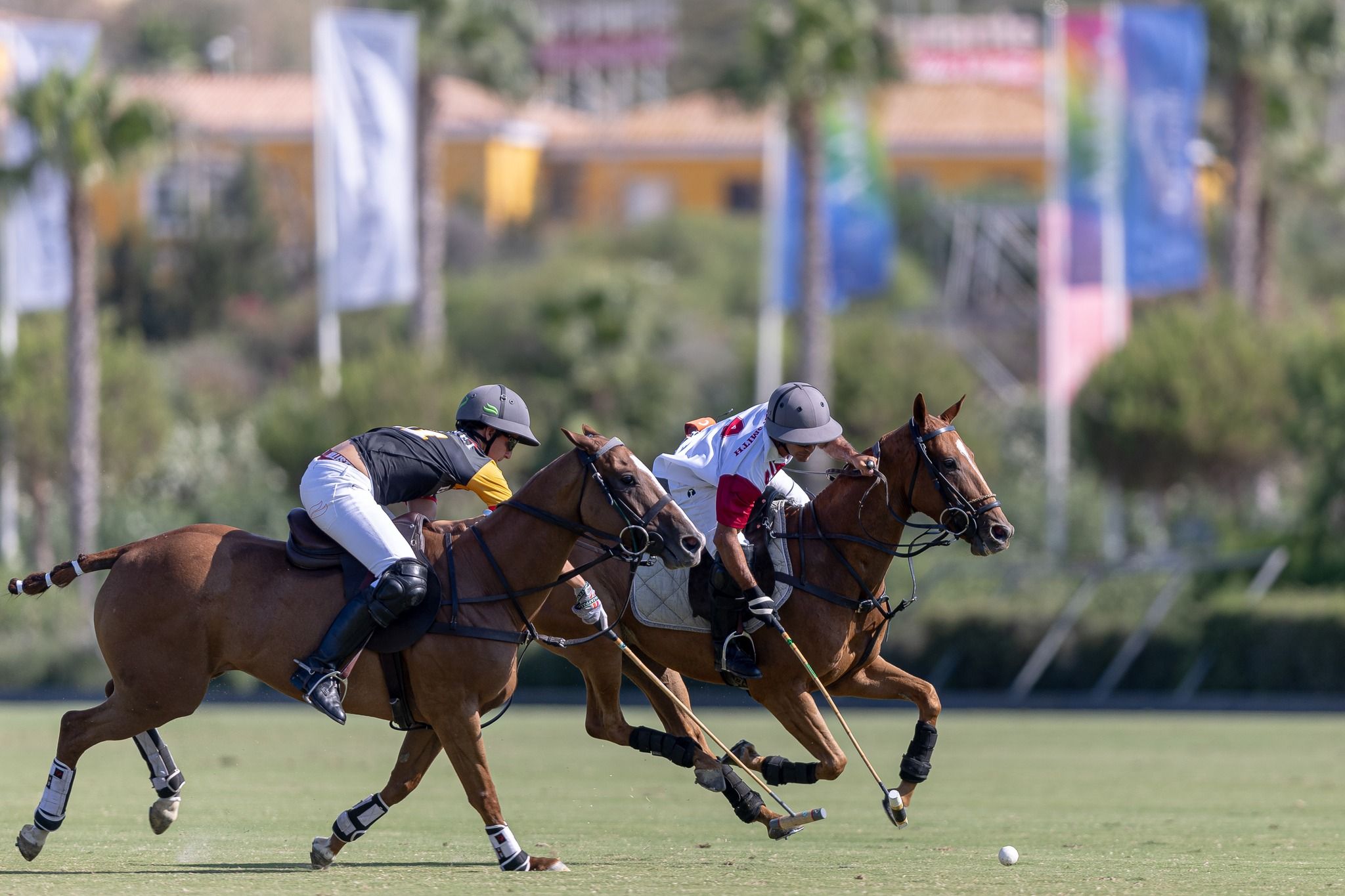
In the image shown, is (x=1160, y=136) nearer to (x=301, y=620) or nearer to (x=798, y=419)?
(x=798, y=419)

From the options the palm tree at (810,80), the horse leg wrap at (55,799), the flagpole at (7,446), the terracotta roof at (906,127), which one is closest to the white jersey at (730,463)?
the horse leg wrap at (55,799)

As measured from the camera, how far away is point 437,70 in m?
40.1

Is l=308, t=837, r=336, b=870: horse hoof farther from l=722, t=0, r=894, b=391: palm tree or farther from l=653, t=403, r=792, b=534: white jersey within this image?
l=722, t=0, r=894, b=391: palm tree

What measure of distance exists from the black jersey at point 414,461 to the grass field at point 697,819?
164cm

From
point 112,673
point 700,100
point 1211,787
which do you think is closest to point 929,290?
point 700,100

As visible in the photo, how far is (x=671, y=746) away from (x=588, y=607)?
2.46 ft

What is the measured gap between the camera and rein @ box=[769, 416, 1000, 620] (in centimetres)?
991

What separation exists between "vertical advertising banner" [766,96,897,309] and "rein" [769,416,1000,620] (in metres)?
22.5

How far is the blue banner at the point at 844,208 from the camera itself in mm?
32875

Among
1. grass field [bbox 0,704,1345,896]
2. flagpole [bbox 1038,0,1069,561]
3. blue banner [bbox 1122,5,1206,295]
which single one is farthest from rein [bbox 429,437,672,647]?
blue banner [bbox 1122,5,1206,295]

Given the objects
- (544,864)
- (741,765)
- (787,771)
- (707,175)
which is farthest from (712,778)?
(707,175)

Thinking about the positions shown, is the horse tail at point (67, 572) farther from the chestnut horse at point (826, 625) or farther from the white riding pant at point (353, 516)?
the chestnut horse at point (826, 625)

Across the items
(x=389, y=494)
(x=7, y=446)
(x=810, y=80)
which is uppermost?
(x=810, y=80)

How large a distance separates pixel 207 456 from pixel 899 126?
2964 centimetres
